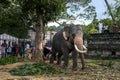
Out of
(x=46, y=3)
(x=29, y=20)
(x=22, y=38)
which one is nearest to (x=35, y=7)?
(x=46, y=3)

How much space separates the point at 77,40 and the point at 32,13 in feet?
32.7

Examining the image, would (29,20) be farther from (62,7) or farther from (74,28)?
(74,28)

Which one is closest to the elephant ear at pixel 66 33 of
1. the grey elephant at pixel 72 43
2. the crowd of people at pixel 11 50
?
the grey elephant at pixel 72 43

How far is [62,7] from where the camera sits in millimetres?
24688

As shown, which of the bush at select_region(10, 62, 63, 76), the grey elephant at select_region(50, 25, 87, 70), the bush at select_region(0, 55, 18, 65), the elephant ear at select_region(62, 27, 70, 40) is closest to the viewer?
the bush at select_region(10, 62, 63, 76)

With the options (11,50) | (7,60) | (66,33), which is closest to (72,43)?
(66,33)

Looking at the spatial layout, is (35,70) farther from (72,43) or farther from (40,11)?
(40,11)

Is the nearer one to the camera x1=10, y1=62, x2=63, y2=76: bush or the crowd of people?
x1=10, y1=62, x2=63, y2=76: bush

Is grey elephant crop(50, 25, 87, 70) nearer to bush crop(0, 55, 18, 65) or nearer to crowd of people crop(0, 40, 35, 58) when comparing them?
bush crop(0, 55, 18, 65)

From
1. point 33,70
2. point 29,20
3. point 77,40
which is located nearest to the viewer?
Result: point 33,70

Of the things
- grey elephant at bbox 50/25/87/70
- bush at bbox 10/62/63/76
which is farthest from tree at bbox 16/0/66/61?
bush at bbox 10/62/63/76

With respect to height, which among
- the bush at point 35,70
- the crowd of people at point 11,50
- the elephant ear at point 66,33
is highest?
the elephant ear at point 66,33

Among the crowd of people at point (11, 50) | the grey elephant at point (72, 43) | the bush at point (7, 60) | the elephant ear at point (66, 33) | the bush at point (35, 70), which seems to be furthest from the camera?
the crowd of people at point (11, 50)

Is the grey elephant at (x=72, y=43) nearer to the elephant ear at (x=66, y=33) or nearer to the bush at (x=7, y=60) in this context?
the elephant ear at (x=66, y=33)
